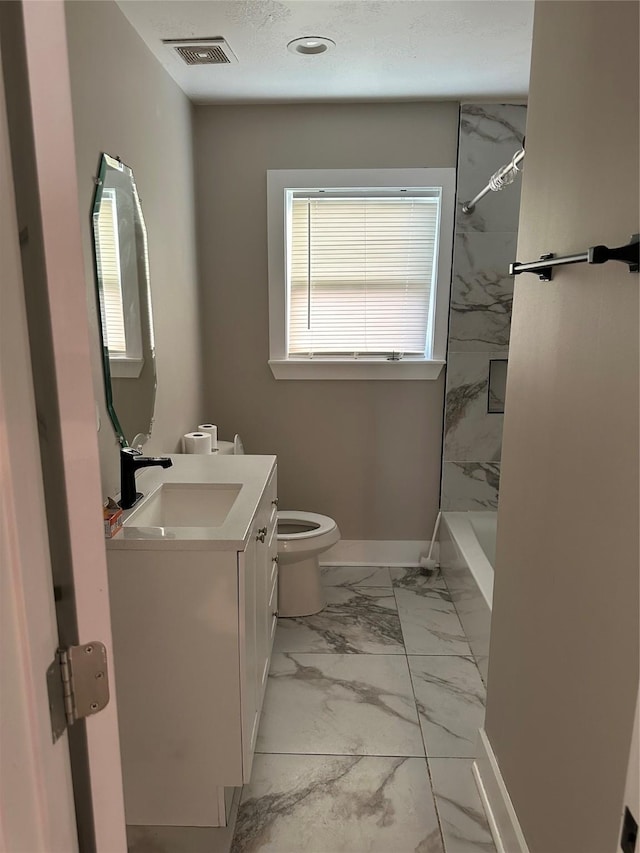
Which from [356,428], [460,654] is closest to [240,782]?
[460,654]

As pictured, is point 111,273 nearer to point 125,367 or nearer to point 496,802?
point 125,367

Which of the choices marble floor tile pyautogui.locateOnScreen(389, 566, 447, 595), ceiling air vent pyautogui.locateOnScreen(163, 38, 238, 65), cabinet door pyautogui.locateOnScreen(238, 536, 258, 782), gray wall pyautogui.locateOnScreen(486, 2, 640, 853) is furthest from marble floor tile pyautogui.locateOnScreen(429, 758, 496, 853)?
ceiling air vent pyautogui.locateOnScreen(163, 38, 238, 65)

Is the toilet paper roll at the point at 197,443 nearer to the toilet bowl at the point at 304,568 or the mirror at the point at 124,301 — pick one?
the mirror at the point at 124,301

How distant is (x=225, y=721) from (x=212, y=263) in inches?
91.0

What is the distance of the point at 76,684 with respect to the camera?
0.67 m

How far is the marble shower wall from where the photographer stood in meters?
3.07

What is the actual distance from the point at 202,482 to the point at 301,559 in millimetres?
921

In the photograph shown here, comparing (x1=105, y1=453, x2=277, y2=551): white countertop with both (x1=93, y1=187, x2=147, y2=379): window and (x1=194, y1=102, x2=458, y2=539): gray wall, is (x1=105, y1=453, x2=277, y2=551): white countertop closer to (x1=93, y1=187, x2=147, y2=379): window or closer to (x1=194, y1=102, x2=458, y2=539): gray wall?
(x1=93, y1=187, x2=147, y2=379): window

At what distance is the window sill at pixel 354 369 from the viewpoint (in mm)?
3301

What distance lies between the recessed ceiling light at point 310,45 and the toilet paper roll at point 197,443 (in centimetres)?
162

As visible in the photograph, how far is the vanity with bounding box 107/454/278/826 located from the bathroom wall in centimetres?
44

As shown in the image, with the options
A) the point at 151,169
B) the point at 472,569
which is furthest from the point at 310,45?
the point at 472,569

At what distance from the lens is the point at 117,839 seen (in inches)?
30.8

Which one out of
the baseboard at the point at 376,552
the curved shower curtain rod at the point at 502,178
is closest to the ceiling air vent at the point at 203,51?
the curved shower curtain rod at the point at 502,178
